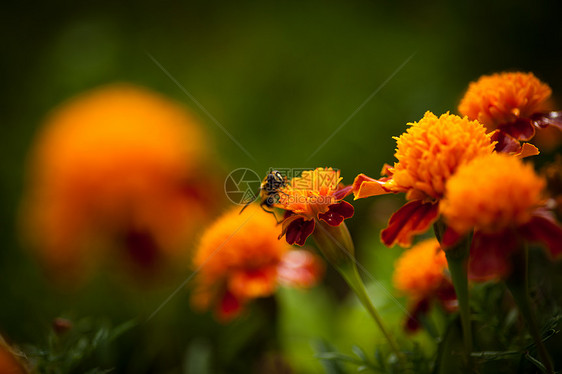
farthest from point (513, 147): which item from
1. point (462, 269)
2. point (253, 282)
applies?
point (253, 282)

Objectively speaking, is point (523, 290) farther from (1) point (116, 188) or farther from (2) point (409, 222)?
(1) point (116, 188)

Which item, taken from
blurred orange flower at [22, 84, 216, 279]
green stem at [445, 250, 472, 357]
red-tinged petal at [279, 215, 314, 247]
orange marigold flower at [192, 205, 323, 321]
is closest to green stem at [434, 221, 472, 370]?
green stem at [445, 250, 472, 357]

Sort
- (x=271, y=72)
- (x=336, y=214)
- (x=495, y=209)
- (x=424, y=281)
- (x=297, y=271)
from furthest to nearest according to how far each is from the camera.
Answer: (x=271, y=72)
(x=297, y=271)
(x=424, y=281)
(x=336, y=214)
(x=495, y=209)

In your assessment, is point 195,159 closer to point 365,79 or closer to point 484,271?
point 484,271

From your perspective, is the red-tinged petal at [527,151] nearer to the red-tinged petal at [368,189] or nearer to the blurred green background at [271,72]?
the red-tinged petal at [368,189]

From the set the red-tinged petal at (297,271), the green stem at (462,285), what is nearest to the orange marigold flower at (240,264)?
the red-tinged petal at (297,271)
